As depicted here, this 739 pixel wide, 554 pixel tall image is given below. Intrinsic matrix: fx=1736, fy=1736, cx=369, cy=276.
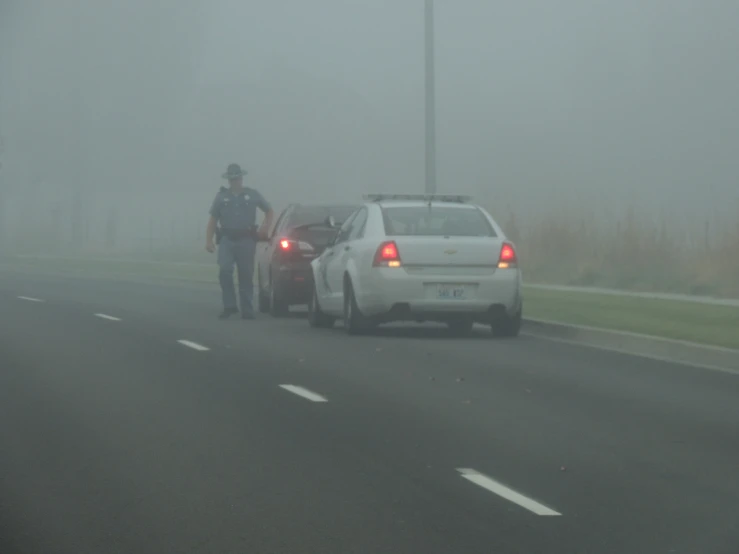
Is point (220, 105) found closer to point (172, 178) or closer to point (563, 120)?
point (172, 178)

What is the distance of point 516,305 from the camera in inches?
742

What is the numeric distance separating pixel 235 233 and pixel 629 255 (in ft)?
35.4

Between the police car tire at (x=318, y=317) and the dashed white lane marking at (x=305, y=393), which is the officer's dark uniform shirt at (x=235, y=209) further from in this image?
the dashed white lane marking at (x=305, y=393)

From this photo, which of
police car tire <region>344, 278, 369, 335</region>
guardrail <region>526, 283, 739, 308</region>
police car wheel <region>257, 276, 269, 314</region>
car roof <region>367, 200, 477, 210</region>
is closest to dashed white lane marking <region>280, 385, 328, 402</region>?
police car tire <region>344, 278, 369, 335</region>

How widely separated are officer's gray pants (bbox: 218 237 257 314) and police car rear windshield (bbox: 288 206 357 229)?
84 cm

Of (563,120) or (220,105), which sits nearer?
(563,120)

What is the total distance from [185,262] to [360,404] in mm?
35440

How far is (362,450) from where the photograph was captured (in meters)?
10.3

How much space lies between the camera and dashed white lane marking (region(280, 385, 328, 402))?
42.3 ft

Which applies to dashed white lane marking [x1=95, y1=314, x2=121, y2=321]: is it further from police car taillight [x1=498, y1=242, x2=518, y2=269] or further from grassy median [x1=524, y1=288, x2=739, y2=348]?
police car taillight [x1=498, y1=242, x2=518, y2=269]

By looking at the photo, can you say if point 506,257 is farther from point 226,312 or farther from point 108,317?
point 108,317

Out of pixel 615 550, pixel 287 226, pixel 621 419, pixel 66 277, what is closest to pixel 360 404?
pixel 621 419

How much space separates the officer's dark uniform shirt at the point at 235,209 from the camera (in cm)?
2267

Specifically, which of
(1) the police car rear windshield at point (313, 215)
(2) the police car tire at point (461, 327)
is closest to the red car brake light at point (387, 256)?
(2) the police car tire at point (461, 327)
